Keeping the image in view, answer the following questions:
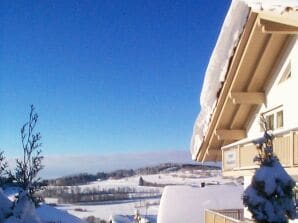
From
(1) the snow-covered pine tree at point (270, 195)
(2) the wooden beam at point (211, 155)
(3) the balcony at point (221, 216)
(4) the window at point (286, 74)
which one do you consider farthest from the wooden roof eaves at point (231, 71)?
(1) the snow-covered pine tree at point (270, 195)

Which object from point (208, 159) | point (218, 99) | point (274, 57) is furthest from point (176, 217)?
point (274, 57)

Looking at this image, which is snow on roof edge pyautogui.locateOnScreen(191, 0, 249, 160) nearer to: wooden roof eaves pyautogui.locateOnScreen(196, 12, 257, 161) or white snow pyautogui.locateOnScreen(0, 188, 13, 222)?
wooden roof eaves pyautogui.locateOnScreen(196, 12, 257, 161)

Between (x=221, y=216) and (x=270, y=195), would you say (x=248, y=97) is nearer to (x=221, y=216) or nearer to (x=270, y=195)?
(x=221, y=216)

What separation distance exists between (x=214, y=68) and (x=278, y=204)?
25.7 ft

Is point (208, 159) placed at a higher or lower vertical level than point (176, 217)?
higher

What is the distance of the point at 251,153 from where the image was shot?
14.9 m

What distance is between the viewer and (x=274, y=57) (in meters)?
15.9

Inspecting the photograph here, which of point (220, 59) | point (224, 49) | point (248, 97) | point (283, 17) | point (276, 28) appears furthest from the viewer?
point (248, 97)

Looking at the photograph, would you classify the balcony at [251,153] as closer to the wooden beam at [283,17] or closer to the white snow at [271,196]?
the white snow at [271,196]

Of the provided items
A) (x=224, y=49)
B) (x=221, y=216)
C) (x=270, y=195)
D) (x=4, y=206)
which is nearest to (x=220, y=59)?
(x=224, y=49)

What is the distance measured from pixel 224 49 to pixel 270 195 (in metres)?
7.39

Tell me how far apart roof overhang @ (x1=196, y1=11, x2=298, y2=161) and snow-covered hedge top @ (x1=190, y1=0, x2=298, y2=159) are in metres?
0.16

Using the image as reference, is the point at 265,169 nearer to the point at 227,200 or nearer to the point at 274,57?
the point at 274,57

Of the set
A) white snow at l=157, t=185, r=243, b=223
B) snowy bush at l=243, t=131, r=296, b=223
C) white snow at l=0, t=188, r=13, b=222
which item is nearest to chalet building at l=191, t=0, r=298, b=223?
snowy bush at l=243, t=131, r=296, b=223
